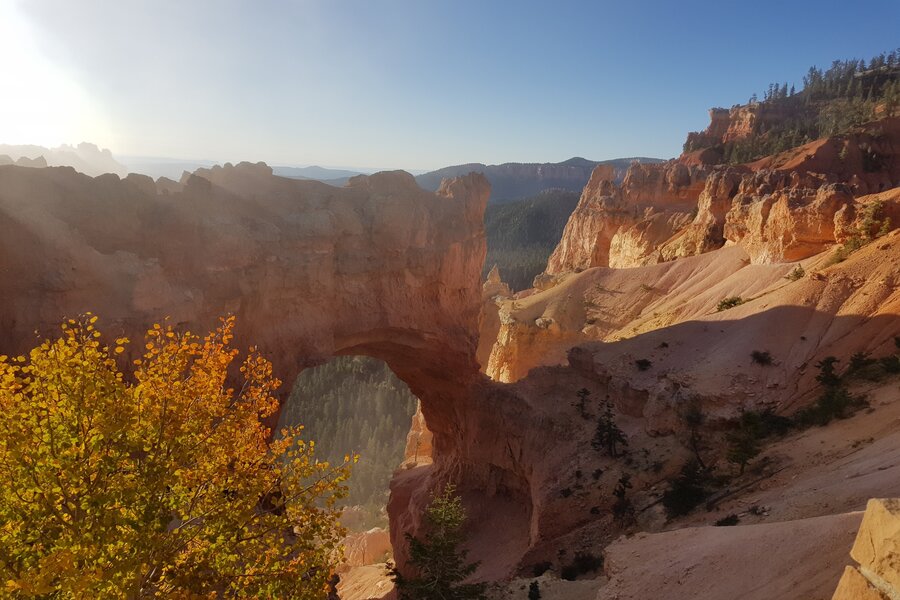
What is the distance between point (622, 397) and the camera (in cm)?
2653

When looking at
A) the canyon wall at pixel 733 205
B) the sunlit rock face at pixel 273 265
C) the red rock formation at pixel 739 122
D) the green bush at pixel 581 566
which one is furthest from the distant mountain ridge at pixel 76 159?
the red rock formation at pixel 739 122

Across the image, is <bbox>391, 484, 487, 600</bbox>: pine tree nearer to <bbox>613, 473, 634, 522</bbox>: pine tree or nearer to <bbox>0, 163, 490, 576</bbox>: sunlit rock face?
<bbox>613, 473, 634, 522</bbox>: pine tree

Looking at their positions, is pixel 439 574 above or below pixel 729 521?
below

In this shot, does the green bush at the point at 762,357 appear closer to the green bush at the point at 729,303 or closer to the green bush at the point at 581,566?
the green bush at the point at 729,303

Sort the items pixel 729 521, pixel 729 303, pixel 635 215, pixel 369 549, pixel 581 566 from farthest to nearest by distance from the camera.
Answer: pixel 635 215 → pixel 369 549 → pixel 729 303 → pixel 581 566 → pixel 729 521

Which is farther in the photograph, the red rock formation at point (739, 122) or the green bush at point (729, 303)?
the red rock formation at point (739, 122)

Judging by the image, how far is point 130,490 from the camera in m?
8.45

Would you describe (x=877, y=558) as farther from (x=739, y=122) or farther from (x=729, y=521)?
(x=739, y=122)

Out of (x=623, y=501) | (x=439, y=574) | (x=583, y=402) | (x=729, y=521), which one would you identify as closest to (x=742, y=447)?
(x=729, y=521)

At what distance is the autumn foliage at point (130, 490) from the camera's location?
766 centimetres

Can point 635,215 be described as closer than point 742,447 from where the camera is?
No

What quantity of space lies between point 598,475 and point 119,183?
22.5m

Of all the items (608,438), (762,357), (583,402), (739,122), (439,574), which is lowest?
(439,574)

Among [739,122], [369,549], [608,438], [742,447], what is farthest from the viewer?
[739,122]
